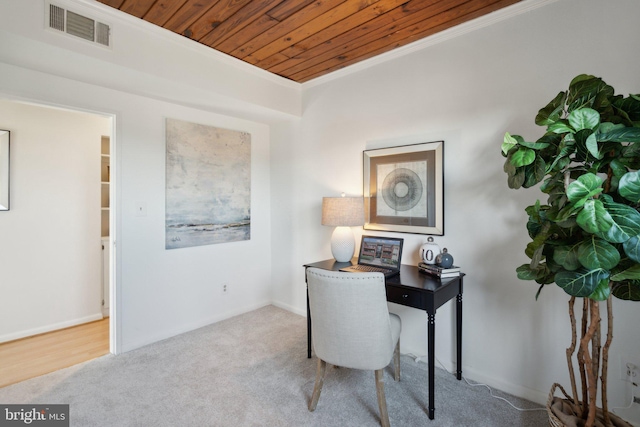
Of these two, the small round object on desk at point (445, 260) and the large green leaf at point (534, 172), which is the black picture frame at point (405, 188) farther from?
the large green leaf at point (534, 172)

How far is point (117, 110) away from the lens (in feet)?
8.46

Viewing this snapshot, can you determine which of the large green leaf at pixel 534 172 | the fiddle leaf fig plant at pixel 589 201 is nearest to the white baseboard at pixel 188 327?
the fiddle leaf fig plant at pixel 589 201

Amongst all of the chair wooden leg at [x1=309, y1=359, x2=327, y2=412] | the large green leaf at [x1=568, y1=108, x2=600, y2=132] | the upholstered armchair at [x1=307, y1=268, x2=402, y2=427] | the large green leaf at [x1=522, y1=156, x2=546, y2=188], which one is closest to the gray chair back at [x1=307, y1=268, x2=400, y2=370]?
the upholstered armchair at [x1=307, y1=268, x2=402, y2=427]

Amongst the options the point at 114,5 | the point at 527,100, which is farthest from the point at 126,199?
the point at 527,100

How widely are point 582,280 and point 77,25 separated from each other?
2945mm

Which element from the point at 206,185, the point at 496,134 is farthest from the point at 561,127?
the point at 206,185

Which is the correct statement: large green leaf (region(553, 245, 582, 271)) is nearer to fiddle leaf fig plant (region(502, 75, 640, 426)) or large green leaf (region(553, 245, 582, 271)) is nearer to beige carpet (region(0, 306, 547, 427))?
fiddle leaf fig plant (region(502, 75, 640, 426))

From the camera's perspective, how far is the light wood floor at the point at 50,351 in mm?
2344

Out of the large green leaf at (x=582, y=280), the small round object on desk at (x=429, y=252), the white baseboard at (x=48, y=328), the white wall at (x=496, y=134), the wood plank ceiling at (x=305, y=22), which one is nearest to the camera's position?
the large green leaf at (x=582, y=280)

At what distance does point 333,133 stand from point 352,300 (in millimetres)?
1884

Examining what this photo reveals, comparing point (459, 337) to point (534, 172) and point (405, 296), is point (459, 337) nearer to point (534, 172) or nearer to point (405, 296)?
point (405, 296)

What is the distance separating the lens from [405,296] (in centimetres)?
197

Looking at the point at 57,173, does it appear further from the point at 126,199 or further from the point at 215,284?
the point at 215,284

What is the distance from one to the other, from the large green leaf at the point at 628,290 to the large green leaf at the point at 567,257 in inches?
10.3
